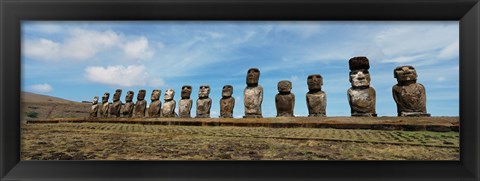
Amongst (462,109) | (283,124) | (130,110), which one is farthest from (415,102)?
(130,110)

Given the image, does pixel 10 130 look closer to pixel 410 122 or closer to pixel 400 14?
pixel 400 14

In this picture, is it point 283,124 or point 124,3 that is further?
point 283,124

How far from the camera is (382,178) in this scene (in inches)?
94.0

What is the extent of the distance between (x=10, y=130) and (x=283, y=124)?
6263 millimetres

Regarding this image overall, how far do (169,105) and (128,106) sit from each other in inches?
120

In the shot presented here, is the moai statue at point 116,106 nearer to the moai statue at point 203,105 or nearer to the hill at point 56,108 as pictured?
the hill at point 56,108

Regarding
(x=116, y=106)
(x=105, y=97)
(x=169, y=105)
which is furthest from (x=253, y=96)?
(x=105, y=97)

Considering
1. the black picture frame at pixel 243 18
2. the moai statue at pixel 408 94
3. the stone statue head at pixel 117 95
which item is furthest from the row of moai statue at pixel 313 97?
the black picture frame at pixel 243 18

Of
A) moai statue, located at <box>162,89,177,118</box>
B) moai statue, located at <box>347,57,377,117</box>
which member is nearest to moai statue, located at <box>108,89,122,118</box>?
moai statue, located at <box>162,89,177,118</box>

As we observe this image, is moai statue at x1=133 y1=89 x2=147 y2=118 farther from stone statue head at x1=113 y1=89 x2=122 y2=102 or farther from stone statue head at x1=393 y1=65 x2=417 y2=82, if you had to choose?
stone statue head at x1=393 y1=65 x2=417 y2=82

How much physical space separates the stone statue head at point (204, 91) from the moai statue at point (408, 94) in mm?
5615

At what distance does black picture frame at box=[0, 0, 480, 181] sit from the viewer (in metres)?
2.36

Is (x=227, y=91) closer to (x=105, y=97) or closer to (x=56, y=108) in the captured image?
(x=105, y=97)

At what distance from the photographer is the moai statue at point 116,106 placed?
48.7ft
